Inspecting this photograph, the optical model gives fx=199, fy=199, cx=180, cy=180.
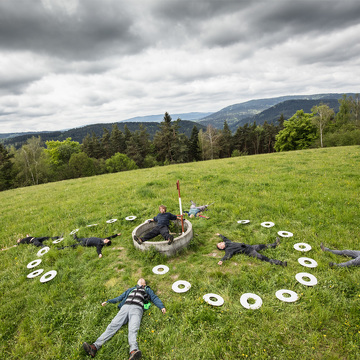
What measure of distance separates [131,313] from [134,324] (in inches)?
11.3

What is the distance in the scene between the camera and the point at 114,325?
4.88 meters

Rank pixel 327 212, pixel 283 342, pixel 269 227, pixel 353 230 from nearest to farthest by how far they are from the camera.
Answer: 1. pixel 283 342
2. pixel 353 230
3. pixel 269 227
4. pixel 327 212

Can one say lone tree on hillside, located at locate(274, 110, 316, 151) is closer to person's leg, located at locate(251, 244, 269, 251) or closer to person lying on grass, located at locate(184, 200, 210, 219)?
person lying on grass, located at locate(184, 200, 210, 219)

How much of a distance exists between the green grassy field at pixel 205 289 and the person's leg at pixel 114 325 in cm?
15

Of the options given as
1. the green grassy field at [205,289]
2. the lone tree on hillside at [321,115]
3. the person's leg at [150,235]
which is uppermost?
the lone tree on hillside at [321,115]

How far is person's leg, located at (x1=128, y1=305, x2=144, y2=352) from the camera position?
440 centimetres

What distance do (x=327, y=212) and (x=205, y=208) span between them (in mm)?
5762

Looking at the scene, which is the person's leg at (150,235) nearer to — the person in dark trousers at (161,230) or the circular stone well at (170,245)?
the person in dark trousers at (161,230)

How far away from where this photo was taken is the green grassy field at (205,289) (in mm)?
4273

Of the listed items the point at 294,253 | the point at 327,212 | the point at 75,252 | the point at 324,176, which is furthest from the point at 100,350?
the point at 324,176

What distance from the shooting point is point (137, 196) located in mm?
14289

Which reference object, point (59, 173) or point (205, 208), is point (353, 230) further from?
point (59, 173)

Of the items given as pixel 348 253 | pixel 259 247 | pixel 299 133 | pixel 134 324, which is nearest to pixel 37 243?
pixel 134 324

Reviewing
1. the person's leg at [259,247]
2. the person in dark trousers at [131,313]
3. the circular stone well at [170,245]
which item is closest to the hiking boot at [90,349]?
the person in dark trousers at [131,313]
